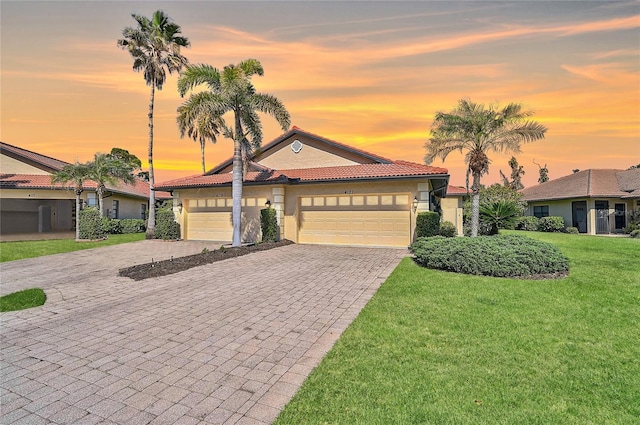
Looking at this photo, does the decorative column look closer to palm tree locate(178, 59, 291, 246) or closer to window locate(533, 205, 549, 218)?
palm tree locate(178, 59, 291, 246)

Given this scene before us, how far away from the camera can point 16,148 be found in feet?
77.1

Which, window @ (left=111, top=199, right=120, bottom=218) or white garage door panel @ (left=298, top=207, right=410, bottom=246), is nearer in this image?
white garage door panel @ (left=298, top=207, right=410, bottom=246)

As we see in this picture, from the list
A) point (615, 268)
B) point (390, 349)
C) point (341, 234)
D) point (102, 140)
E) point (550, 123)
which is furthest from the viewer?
point (102, 140)

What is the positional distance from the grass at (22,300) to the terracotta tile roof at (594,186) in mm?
30700

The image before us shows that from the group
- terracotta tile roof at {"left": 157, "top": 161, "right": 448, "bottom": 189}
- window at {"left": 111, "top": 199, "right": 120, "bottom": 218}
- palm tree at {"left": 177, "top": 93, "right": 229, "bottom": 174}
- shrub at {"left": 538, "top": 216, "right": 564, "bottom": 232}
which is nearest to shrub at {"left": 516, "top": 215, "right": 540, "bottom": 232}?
shrub at {"left": 538, "top": 216, "right": 564, "bottom": 232}

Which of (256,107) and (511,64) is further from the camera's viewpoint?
(256,107)

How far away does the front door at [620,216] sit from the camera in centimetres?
2316

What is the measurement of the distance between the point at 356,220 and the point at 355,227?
0.36 meters

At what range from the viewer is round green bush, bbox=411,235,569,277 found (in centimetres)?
817

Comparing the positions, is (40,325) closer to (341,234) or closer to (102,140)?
(341,234)

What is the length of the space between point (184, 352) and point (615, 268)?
11.8 m

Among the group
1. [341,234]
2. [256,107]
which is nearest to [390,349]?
[341,234]

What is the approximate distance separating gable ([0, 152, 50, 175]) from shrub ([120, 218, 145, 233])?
7.20m

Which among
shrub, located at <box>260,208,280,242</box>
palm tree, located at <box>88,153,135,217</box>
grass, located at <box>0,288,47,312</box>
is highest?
palm tree, located at <box>88,153,135,217</box>
